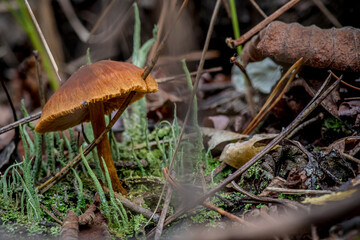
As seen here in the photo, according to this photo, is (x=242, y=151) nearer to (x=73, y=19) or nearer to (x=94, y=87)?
(x=94, y=87)

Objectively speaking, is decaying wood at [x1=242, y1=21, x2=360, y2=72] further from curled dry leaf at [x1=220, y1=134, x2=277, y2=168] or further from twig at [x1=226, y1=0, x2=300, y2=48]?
curled dry leaf at [x1=220, y1=134, x2=277, y2=168]

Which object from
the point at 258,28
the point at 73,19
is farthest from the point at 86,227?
→ the point at 73,19

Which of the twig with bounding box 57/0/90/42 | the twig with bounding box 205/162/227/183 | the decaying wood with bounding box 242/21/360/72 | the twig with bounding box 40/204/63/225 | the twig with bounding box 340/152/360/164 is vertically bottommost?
the twig with bounding box 205/162/227/183

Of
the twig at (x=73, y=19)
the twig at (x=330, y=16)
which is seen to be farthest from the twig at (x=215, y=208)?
the twig at (x=73, y=19)

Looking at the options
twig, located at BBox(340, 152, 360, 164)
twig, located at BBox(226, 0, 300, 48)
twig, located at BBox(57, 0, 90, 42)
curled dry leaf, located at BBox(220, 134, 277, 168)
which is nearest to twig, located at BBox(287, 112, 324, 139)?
curled dry leaf, located at BBox(220, 134, 277, 168)

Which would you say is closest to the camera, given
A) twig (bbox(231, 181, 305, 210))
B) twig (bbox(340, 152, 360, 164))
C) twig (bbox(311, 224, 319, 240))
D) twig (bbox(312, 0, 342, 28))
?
twig (bbox(311, 224, 319, 240))

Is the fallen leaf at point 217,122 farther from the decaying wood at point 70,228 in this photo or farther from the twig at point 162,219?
the decaying wood at point 70,228

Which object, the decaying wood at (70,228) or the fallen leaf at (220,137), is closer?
the decaying wood at (70,228)

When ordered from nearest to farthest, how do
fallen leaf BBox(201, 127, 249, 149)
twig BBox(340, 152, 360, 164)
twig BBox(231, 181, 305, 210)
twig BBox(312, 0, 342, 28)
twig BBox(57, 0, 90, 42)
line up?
twig BBox(231, 181, 305, 210) < twig BBox(340, 152, 360, 164) < fallen leaf BBox(201, 127, 249, 149) < twig BBox(312, 0, 342, 28) < twig BBox(57, 0, 90, 42)
